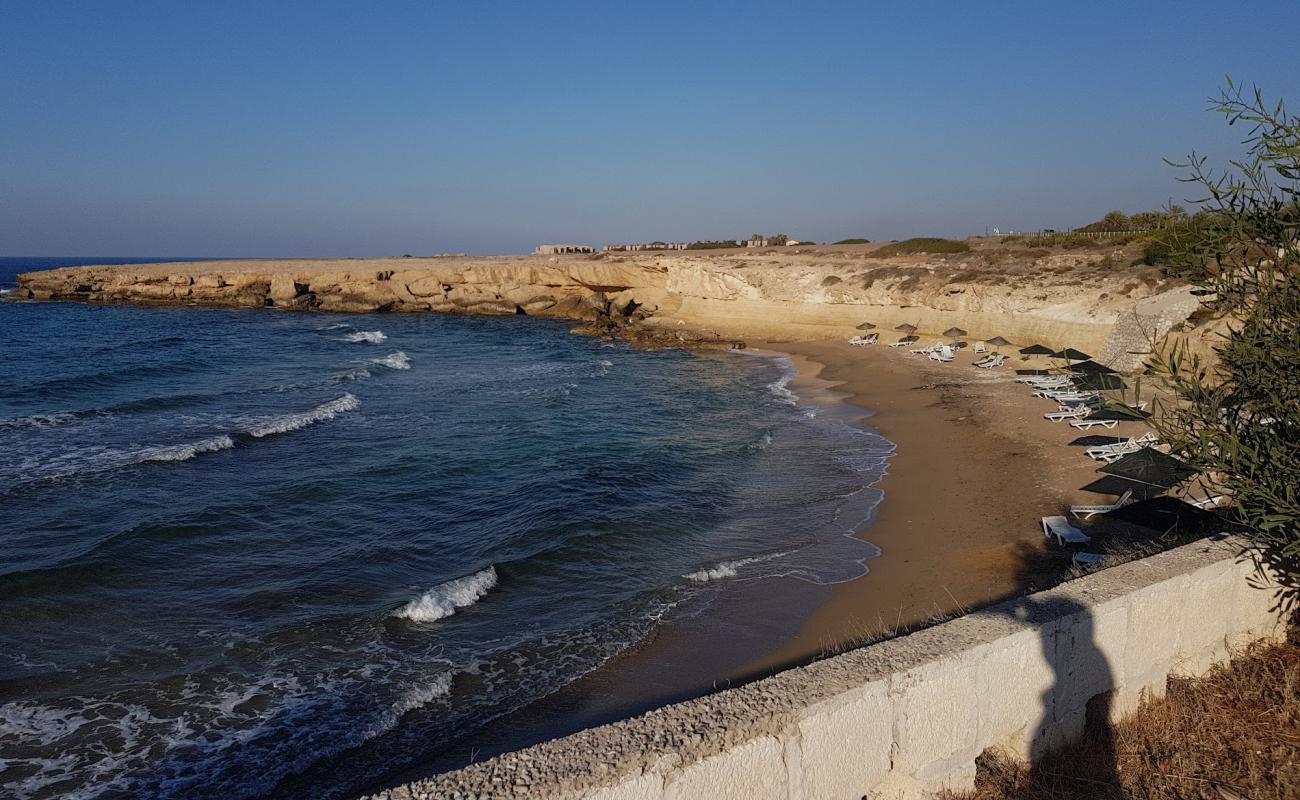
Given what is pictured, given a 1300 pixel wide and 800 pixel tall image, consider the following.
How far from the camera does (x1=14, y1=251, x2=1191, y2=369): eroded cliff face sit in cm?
3325

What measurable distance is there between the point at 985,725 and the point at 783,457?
14602 millimetres

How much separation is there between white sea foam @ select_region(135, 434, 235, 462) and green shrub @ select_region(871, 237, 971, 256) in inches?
1670

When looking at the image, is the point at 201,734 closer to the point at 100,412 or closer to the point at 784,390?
the point at 100,412

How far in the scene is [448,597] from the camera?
11.4m

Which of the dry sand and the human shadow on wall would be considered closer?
the human shadow on wall

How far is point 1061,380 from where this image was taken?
23.7 metres

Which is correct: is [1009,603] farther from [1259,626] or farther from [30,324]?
[30,324]

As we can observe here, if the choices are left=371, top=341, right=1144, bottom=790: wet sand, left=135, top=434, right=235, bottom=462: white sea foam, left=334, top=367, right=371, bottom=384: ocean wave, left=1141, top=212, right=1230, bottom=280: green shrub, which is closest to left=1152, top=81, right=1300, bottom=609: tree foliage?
left=1141, top=212, right=1230, bottom=280: green shrub

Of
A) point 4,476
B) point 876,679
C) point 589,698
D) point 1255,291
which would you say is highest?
point 1255,291

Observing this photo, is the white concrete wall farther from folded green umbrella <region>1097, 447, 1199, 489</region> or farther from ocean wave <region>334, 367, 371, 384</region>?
ocean wave <region>334, 367, 371, 384</region>

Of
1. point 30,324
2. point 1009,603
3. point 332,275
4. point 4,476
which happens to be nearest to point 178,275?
point 332,275

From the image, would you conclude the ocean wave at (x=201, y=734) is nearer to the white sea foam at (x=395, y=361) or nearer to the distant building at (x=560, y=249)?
the white sea foam at (x=395, y=361)

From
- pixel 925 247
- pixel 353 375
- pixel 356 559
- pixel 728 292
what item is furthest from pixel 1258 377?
pixel 925 247

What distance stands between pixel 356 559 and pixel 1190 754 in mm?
11586
